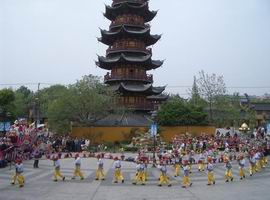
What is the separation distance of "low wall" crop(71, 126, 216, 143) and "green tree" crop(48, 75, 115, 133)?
1224 millimetres

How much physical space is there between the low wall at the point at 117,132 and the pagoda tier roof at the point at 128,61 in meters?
12.5

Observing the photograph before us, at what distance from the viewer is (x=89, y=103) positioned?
51.8 m

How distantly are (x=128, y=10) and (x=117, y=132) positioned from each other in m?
22.2

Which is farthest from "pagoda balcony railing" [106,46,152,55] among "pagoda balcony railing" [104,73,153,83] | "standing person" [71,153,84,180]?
"standing person" [71,153,84,180]

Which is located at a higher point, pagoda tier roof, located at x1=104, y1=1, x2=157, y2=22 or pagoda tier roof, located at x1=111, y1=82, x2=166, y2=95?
pagoda tier roof, located at x1=104, y1=1, x2=157, y2=22

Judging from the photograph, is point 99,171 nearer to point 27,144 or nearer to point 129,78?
point 27,144

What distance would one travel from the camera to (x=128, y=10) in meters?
65.4

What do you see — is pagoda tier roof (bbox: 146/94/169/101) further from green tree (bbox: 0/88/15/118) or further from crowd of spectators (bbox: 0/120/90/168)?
green tree (bbox: 0/88/15/118)

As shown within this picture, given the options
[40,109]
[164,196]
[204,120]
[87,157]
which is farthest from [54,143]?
[40,109]

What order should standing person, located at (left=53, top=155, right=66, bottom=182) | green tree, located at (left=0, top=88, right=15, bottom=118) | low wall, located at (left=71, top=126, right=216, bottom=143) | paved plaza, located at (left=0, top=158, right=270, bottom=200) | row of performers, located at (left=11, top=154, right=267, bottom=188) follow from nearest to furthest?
paved plaza, located at (left=0, top=158, right=270, bottom=200), row of performers, located at (left=11, top=154, right=267, bottom=188), standing person, located at (left=53, top=155, right=66, bottom=182), low wall, located at (left=71, top=126, right=216, bottom=143), green tree, located at (left=0, top=88, right=15, bottom=118)

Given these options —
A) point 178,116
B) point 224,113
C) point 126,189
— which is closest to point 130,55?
point 178,116

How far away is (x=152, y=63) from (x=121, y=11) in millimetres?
10303

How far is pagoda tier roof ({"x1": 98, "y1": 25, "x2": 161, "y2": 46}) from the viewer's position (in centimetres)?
6338

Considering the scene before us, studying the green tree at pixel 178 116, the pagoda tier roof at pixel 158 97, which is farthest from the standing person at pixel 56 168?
the pagoda tier roof at pixel 158 97
